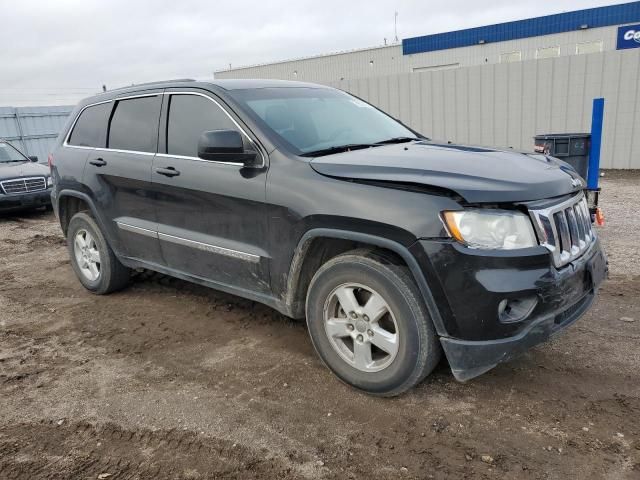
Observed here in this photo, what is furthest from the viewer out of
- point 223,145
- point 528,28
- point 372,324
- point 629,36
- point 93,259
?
Result: point 528,28

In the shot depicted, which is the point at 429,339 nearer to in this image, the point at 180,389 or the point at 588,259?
the point at 588,259

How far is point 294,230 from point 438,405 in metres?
1.32

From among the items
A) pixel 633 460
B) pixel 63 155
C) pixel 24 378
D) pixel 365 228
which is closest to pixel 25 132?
pixel 63 155

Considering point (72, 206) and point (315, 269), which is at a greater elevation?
point (72, 206)

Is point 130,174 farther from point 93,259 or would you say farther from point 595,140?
point 595,140

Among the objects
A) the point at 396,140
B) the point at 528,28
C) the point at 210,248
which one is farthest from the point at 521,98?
the point at 528,28

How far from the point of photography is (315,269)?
10.9 feet

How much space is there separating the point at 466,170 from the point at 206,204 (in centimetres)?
180

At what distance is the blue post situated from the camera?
6746 millimetres

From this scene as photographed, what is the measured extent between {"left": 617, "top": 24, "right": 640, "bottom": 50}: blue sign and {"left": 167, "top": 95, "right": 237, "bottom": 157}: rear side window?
81.2ft

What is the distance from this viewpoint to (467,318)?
2.64 meters

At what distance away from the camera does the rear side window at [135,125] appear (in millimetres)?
4230

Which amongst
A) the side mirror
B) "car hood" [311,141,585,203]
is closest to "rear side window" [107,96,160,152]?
the side mirror

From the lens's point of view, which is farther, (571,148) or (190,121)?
(571,148)
